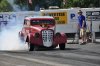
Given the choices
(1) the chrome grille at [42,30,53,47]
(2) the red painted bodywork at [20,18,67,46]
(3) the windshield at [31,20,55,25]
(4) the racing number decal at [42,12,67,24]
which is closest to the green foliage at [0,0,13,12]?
(4) the racing number decal at [42,12,67,24]

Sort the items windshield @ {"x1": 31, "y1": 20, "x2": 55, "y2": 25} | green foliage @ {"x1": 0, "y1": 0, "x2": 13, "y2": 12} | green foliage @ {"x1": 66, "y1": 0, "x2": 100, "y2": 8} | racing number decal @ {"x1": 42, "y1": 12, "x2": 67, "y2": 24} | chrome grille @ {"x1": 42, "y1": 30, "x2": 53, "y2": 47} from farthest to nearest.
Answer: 1. green foliage @ {"x1": 0, "y1": 0, "x2": 13, "y2": 12}
2. green foliage @ {"x1": 66, "y1": 0, "x2": 100, "y2": 8}
3. racing number decal @ {"x1": 42, "y1": 12, "x2": 67, "y2": 24}
4. windshield @ {"x1": 31, "y1": 20, "x2": 55, "y2": 25}
5. chrome grille @ {"x1": 42, "y1": 30, "x2": 53, "y2": 47}

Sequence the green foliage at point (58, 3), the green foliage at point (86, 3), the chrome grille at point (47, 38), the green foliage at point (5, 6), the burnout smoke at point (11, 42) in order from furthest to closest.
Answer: the green foliage at point (5, 6)
the green foliage at point (58, 3)
the green foliage at point (86, 3)
the burnout smoke at point (11, 42)
the chrome grille at point (47, 38)

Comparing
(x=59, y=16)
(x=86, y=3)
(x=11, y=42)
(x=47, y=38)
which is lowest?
(x=86, y=3)

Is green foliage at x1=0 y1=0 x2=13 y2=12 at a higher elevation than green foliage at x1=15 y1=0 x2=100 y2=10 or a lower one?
lower

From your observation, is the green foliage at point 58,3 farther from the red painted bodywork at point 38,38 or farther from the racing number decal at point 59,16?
the red painted bodywork at point 38,38

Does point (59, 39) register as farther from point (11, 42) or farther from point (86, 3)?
point (86, 3)

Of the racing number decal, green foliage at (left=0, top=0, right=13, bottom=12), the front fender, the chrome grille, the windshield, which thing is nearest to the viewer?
the chrome grille

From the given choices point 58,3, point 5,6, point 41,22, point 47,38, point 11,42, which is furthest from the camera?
point 5,6

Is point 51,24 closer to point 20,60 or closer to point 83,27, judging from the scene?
point 83,27

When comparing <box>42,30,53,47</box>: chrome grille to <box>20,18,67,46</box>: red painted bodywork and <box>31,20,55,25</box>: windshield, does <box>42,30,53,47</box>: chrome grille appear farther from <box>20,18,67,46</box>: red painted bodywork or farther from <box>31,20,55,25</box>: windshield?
<box>31,20,55,25</box>: windshield

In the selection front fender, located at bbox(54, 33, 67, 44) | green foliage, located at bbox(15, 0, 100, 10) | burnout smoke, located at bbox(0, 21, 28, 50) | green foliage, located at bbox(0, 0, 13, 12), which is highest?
front fender, located at bbox(54, 33, 67, 44)

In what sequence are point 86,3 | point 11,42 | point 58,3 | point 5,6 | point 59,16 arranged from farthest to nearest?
point 5,6 → point 58,3 → point 86,3 → point 59,16 → point 11,42

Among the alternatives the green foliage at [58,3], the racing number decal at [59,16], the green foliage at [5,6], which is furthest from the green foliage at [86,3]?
the green foliage at [5,6]

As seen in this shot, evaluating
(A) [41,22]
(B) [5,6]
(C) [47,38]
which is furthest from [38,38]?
(B) [5,6]
